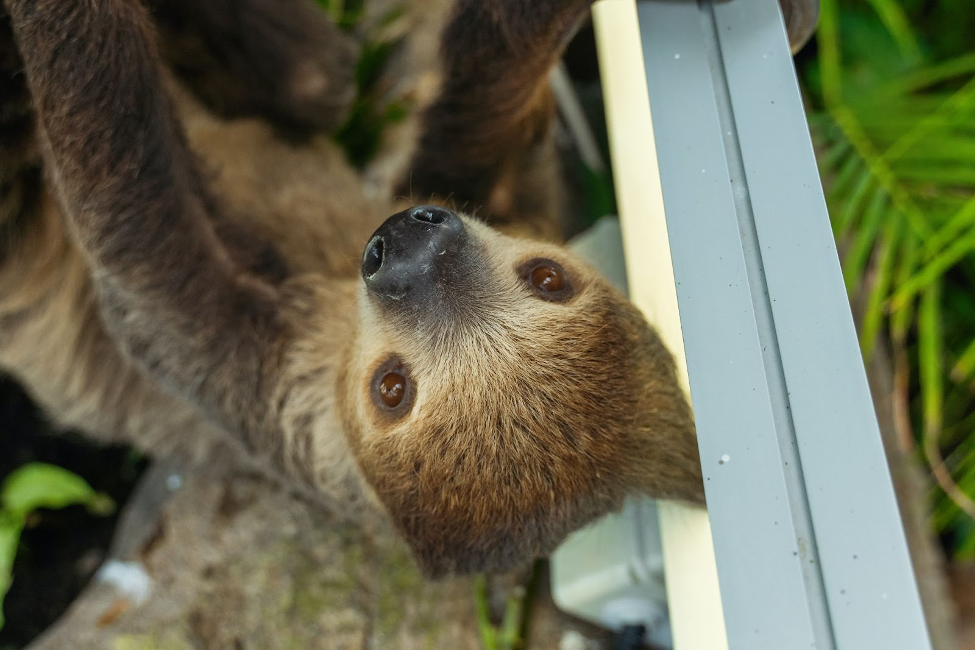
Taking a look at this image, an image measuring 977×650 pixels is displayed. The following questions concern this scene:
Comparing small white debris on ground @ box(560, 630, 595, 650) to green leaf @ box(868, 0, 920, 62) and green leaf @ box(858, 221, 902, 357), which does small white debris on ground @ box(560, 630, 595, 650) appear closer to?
green leaf @ box(858, 221, 902, 357)

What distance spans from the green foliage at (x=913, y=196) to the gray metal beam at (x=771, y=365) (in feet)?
5.01

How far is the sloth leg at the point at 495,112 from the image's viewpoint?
6.89ft

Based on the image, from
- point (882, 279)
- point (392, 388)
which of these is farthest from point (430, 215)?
point (882, 279)

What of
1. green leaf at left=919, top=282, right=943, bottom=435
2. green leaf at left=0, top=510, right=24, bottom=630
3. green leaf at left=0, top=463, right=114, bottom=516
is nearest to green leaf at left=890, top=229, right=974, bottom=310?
green leaf at left=919, top=282, right=943, bottom=435

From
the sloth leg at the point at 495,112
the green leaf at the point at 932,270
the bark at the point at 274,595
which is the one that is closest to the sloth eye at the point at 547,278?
the sloth leg at the point at 495,112

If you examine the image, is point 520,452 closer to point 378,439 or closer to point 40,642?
point 378,439

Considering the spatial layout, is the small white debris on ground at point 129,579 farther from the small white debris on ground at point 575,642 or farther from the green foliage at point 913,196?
the green foliage at point 913,196

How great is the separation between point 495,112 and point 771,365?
4.95 ft

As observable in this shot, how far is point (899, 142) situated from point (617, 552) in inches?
79.2

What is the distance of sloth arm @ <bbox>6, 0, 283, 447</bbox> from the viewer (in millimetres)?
1812

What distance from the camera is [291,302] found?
2355mm

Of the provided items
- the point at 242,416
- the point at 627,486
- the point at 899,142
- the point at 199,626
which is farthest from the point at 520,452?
the point at 899,142

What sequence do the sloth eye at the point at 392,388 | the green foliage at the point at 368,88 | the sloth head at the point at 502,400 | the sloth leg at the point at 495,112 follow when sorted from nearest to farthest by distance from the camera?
the sloth head at the point at 502,400 < the sloth eye at the point at 392,388 < the sloth leg at the point at 495,112 < the green foliage at the point at 368,88

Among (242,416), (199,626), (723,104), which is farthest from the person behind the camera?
(199,626)
